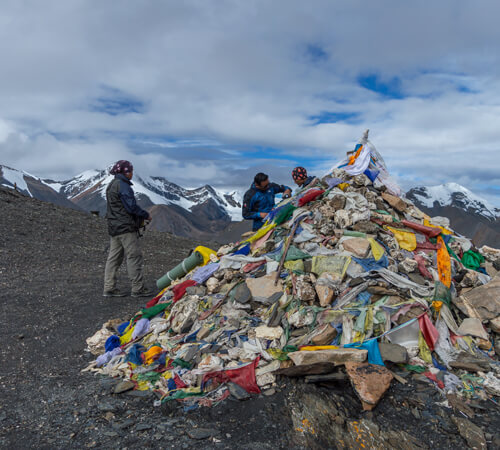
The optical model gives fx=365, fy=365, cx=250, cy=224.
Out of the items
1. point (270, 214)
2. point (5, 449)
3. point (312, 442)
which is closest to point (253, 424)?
point (312, 442)

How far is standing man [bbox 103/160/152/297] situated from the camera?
7469 mm

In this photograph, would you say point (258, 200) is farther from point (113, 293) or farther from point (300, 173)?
point (113, 293)

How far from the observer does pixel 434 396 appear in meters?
3.95

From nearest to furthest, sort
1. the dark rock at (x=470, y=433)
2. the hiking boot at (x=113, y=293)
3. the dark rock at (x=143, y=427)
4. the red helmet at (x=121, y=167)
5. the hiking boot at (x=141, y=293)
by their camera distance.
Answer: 1. the dark rock at (x=470, y=433)
2. the dark rock at (x=143, y=427)
3. the red helmet at (x=121, y=167)
4. the hiking boot at (x=113, y=293)
5. the hiking boot at (x=141, y=293)

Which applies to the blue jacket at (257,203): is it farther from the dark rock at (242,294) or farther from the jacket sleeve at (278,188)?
the dark rock at (242,294)

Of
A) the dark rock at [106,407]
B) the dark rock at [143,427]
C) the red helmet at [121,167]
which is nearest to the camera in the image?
the dark rock at [143,427]

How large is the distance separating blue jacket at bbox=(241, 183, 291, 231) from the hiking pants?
243 cm

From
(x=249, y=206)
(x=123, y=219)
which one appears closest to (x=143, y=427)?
→ (x=123, y=219)

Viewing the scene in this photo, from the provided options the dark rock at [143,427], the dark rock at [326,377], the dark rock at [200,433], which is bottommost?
the dark rock at [143,427]

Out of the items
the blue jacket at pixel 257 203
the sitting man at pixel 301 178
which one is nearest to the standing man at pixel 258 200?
the blue jacket at pixel 257 203

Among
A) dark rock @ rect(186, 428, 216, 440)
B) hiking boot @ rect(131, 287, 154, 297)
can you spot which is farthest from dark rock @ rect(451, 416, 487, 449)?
hiking boot @ rect(131, 287, 154, 297)

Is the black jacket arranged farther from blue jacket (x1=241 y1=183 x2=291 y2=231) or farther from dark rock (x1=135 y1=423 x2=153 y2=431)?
dark rock (x1=135 y1=423 x2=153 y2=431)

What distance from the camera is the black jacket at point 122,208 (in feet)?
24.5

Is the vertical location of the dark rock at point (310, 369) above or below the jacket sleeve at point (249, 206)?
below
